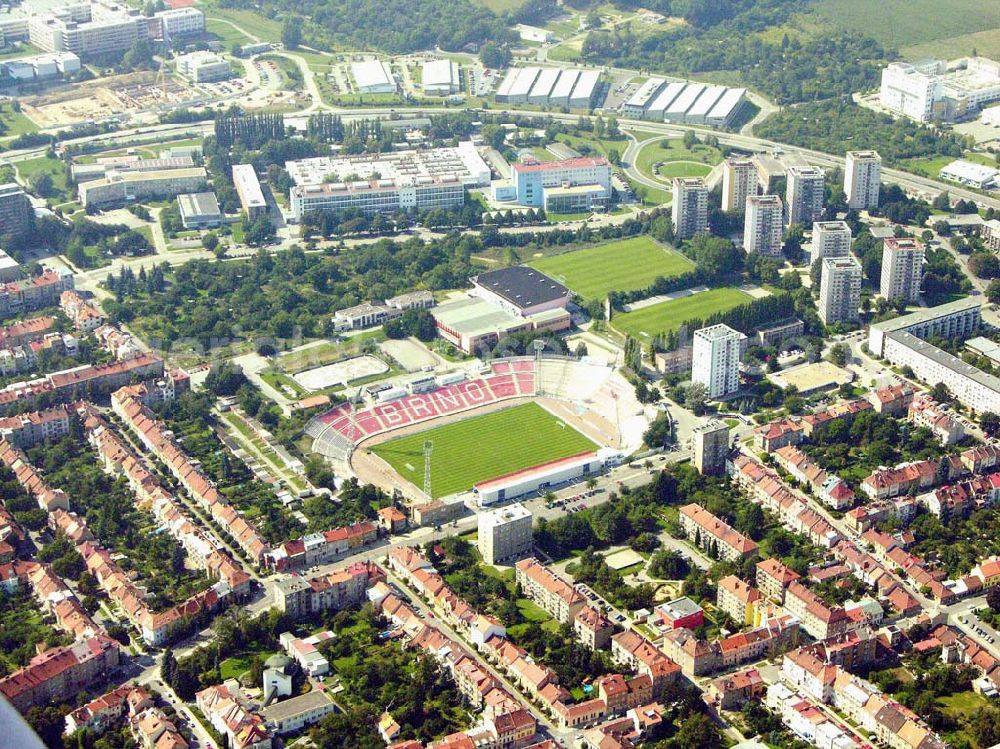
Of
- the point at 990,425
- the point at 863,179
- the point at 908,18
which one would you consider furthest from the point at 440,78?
the point at 990,425

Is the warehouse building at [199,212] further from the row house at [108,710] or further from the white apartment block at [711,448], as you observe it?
the row house at [108,710]

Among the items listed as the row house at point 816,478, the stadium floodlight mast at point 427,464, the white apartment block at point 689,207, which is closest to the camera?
the row house at point 816,478

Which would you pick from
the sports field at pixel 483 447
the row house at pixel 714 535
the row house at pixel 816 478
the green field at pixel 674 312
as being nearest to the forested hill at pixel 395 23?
the green field at pixel 674 312

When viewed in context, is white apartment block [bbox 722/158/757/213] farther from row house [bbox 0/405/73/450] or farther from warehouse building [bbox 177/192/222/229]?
row house [bbox 0/405/73/450]

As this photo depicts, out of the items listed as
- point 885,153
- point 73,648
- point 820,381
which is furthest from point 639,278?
point 73,648

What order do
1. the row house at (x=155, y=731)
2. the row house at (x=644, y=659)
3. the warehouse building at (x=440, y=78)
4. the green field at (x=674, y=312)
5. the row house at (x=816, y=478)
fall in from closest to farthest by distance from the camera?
the row house at (x=155, y=731), the row house at (x=644, y=659), the row house at (x=816, y=478), the green field at (x=674, y=312), the warehouse building at (x=440, y=78)

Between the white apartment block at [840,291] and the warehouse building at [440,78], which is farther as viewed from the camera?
the warehouse building at [440,78]
